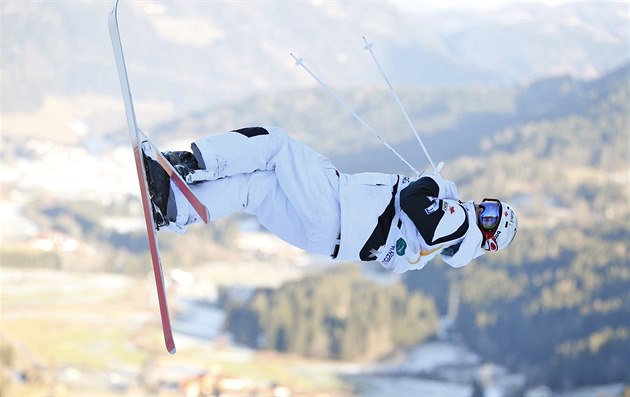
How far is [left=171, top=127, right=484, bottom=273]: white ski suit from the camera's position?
16.6ft

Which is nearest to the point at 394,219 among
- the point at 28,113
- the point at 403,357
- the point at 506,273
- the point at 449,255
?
the point at 449,255

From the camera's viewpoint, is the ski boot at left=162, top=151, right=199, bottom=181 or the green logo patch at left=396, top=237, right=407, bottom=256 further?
the green logo patch at left=396, top=237, right=407, bottom=256

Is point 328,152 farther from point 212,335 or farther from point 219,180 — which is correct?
point 219,180

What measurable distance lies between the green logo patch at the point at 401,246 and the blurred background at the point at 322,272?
1.96 m

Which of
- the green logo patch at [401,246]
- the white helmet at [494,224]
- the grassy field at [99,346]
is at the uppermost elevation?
the grassy field at [99,346]

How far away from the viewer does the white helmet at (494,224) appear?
550 centimetres

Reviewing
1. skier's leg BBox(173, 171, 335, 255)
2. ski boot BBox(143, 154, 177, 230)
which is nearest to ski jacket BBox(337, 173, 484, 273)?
skier's leg BBox(173, 171, 335, 255)

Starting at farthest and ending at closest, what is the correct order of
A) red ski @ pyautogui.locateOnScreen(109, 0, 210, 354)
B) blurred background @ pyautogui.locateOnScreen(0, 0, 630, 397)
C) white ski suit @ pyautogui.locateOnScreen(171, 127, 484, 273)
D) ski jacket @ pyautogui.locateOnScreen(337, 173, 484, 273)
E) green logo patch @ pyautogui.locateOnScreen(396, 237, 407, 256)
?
blurred background @ pyautogui.locateOnScreen(0, 0, 630, 397) → green logo patch @ pyautogui.locateOnScreen(396, 237, 407, 256) → ski jacket @ pyautogui.locateOnScreen(337, 173, 484, 273) → white ski suit @ pyautogui.locateOnScreen(171, 127, 484, 273) → red ski @ pyautogui.locateOnScreen(109, 0, 210, 354)

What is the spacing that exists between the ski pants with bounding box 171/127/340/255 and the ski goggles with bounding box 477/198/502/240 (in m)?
0.96

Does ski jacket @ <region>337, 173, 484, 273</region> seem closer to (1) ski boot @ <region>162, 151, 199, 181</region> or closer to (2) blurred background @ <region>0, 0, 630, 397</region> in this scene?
(1) ski boot @ <region>162, 151, 199, 181</region>

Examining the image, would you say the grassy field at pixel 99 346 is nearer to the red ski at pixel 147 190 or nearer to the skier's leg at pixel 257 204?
the skier's leg at pixel 257 204

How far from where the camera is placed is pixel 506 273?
86812 mm

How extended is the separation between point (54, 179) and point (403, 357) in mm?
70407

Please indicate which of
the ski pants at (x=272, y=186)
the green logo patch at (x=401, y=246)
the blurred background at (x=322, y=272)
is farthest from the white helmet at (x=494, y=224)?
the blurred background at (x=322, y=272)
